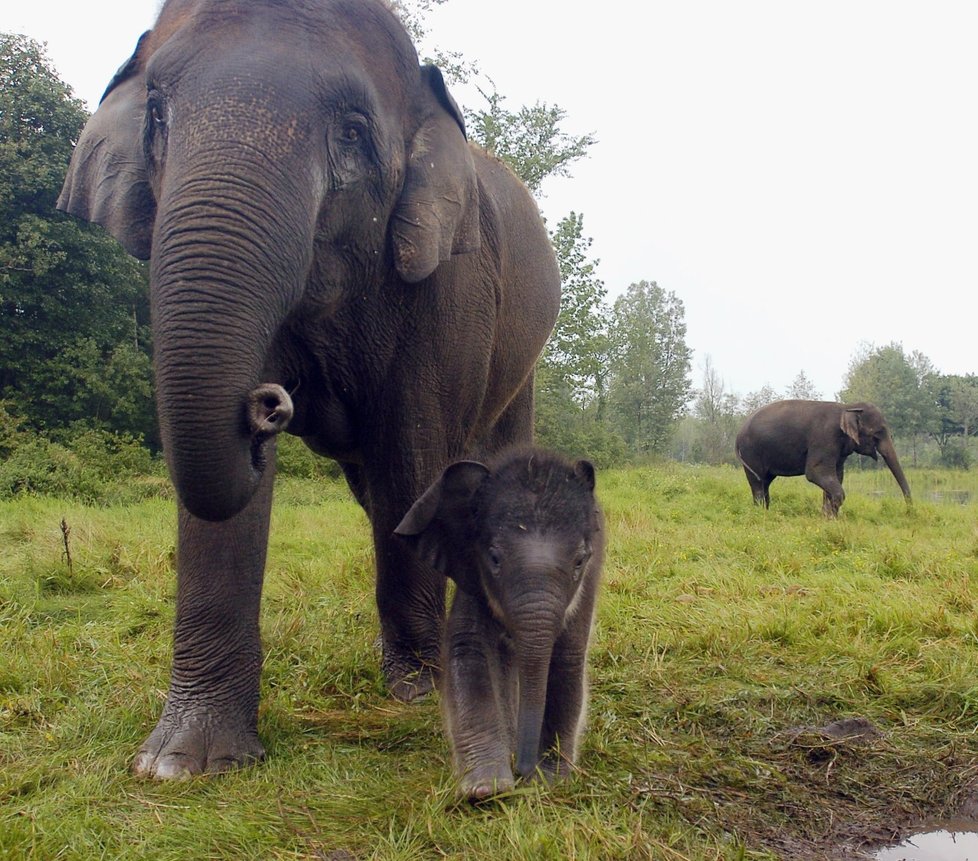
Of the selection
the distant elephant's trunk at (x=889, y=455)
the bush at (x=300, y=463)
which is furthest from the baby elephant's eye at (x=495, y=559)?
the bush at (x=300, y=463)

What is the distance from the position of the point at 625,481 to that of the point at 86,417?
12.2m

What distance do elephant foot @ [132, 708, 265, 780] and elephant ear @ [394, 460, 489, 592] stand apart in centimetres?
98

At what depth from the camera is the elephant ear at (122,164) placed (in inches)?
143

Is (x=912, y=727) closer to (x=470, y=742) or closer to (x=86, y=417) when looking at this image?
(x=470, y=742)

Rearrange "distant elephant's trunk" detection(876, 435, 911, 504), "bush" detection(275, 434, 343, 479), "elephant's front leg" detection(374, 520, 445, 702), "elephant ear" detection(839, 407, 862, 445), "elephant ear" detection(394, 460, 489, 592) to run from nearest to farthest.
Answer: "elephant ear" detection(394, 460, 489, 592), "elephant's front leg" detection(374, 520, 445, 702), "distant elephant's trunk" detection(876, 435, 911, 504), "elephant ear" detection(839, 407, 862, 445), "bush" detection(275, 434, 343, 479)

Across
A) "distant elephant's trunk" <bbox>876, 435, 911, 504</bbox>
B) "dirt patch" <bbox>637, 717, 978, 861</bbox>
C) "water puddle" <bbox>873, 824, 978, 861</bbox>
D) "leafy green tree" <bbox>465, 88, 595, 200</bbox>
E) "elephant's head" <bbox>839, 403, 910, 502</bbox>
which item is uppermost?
"leafy green tree" <bbox>465, 88, 595, 200</bbox>

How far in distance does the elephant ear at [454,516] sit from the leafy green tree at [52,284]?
57.8 ft

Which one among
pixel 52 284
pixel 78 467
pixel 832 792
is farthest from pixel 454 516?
pixel 52 284

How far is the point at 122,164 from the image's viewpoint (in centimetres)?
366

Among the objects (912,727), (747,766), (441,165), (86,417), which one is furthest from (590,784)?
(86,417)

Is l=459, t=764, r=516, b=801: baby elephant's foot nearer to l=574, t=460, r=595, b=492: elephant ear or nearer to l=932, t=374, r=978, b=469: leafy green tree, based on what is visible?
l=574, t=460, r=595, b=492: elephant ear

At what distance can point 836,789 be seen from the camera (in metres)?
3.34

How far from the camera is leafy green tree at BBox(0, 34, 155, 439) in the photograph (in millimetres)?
18938

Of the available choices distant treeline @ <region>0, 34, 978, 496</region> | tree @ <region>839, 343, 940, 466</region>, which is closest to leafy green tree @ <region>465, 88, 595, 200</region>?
distant treeline @ <region>0, 34, 978, 496</region>
